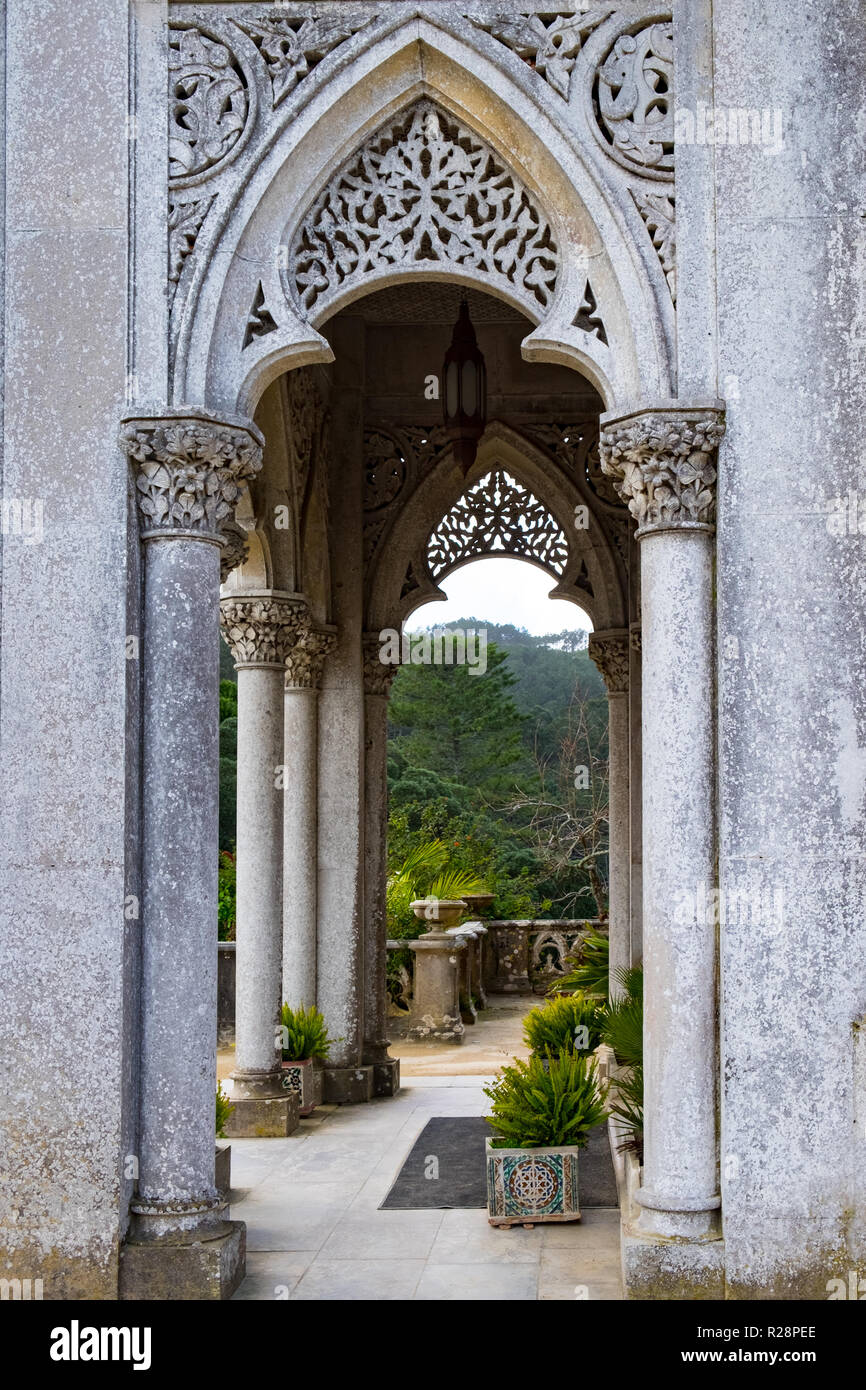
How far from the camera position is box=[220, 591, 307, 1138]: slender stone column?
9.40 metres

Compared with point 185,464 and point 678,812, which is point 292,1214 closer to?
point 678,812

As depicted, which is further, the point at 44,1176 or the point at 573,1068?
the point at 573,1068

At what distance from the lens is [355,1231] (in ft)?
23.4

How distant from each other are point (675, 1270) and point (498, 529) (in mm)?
6860

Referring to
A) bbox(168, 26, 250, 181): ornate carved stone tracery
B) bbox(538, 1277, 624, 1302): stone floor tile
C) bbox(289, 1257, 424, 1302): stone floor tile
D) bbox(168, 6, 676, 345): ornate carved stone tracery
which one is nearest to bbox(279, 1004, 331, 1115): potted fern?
bbox(289, 1257, 424, 1302): stone floor tile

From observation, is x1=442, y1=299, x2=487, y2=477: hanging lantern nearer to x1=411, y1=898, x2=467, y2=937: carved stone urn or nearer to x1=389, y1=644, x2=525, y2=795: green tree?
x1=411, y1=898, x2=467, y2=937: carved stone urn

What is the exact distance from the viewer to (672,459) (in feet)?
19.3

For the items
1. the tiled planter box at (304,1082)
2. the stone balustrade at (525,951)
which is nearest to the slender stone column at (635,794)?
the tiled planter box at (304,1082)

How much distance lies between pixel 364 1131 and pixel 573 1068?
260 centimetres

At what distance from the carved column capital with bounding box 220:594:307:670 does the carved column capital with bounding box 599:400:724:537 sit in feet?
13.0

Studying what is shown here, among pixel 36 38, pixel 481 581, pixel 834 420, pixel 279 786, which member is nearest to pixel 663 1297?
pixel 834 420

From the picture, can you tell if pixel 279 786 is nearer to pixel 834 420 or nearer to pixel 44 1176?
pixel 44 1176

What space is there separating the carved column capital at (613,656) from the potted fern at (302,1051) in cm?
332

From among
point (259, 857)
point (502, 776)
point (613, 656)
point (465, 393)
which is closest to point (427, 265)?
point (465, 393)
